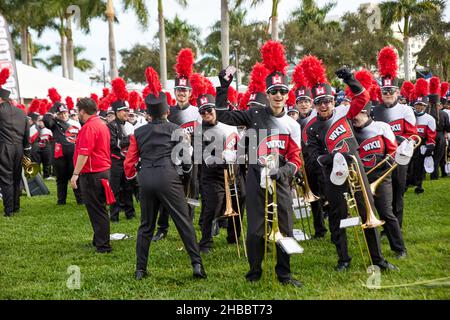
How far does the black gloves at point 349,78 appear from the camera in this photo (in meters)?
6.03

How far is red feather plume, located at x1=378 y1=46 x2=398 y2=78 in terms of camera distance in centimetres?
796

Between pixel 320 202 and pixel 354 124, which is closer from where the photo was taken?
pixel 354 124

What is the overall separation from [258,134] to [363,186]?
133 cm

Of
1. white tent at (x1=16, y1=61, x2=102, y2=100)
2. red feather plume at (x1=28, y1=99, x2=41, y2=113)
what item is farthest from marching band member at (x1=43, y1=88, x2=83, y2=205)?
white tent at (x1=16, y1=61, x2=102, y2=100)

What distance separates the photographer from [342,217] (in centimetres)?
636

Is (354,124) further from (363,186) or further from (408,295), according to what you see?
(408,295)

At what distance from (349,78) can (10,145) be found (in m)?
7.74

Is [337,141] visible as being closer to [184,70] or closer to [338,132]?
[338,132]

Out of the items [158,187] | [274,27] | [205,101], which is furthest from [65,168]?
[274,27]

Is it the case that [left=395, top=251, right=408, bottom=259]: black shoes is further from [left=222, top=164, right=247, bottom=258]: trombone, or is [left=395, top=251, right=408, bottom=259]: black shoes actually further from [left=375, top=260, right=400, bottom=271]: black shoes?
[left=222, top=164, right=247, bottom=258]: trombone

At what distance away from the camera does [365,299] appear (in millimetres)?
5156

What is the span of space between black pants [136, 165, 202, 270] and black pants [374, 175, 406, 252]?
91.9 inches

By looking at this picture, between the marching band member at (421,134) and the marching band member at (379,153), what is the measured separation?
583 cm
